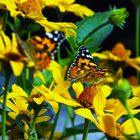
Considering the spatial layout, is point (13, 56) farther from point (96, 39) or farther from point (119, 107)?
point (96, 39)

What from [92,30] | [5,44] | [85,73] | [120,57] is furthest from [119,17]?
[120,57]

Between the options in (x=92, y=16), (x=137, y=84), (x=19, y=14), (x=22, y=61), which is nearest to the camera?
(x=22, y=61)

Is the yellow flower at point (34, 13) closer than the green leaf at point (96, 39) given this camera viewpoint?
Yes

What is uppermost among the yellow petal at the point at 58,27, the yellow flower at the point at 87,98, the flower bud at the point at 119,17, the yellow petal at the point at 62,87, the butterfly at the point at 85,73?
the flower bud at the point at 119,17

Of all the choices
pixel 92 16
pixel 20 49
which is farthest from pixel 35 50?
pixel 92 16

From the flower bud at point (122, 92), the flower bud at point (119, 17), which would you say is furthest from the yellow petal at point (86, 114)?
the flower bud at point (119, 17)

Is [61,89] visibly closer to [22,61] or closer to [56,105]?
[56,105]

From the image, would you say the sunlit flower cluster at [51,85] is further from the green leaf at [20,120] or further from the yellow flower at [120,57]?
the yellow flower at [120,57]

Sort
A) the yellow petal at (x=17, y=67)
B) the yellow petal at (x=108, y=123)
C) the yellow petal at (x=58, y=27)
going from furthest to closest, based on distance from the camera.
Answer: the yellow petal at (x=58, y=27)
the yellow petal at (x=108, y=123)
the yellow petal at (x=17, y=67)
